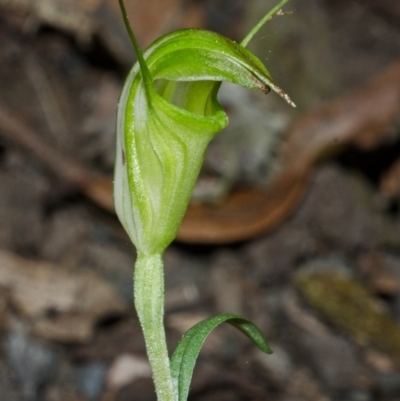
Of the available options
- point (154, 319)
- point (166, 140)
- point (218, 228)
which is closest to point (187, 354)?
point (154, 319)

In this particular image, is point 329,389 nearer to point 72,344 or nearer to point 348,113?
point 72,344

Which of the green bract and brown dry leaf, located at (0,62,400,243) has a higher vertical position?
the green bract

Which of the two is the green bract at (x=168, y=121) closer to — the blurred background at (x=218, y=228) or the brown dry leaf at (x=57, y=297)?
the blurred background at (x=218, y=228)

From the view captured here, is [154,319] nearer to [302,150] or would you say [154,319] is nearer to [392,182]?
[302,150]

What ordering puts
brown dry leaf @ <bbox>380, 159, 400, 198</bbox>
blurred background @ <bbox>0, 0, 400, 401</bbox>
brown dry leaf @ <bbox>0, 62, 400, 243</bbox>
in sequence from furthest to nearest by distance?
brown dry leaf @ <bbox>380, 159, 400, 198</bbox> → brown dry leaf @ <bbox>0, 62, 400, 243</bbox> → blurred background @ <bbox>0, 0, 400, 401</bbox>

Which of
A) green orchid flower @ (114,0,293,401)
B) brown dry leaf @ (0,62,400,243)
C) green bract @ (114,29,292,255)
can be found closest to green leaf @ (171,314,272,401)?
green orchid flower @ (114,0,293,401)

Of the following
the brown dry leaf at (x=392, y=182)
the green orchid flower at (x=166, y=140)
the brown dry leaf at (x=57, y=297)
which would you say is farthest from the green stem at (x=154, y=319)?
the brown dry leaf at (x=392, y=182)

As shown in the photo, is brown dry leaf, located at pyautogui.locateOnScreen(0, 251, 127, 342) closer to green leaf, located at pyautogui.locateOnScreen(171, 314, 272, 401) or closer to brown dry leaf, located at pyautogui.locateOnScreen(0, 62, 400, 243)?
brown dry leaf, located at pyautogui.locateOnScreen(0, 62, 400, 243)
